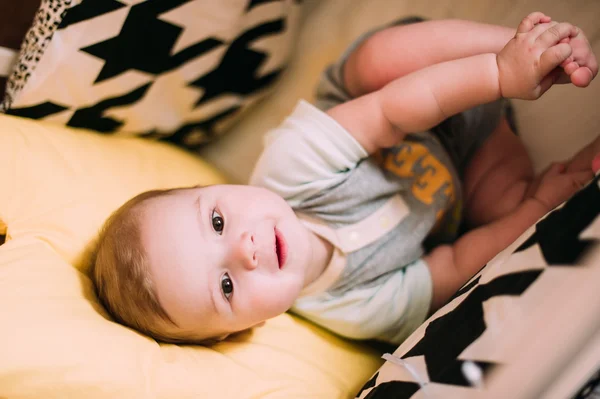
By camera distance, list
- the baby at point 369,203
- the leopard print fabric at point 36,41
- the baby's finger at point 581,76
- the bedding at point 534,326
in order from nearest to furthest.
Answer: the bedding at point 534,326, the baby's finger at point 581,76, the baby at point 369,203, the leopard print fabric at point 36,41

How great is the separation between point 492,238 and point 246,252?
1.31 feet

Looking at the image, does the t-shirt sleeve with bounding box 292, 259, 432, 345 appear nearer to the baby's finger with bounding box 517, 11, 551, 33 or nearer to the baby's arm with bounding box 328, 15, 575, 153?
the baby's arm with bounding box 328, 15, 575, 153

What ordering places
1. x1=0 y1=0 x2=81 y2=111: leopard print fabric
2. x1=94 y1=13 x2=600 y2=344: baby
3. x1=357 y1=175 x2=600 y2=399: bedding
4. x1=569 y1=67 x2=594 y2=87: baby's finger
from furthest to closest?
x1=0 y1=0 x2=81 y2=111: leopard print fabric → x1=94 y1=13 x2=600 y2=344: baby → x1=569 y1=67 x2=594 y2=87: baby's finger → x1=357 y1=175 x2=600 y2=399: bedding

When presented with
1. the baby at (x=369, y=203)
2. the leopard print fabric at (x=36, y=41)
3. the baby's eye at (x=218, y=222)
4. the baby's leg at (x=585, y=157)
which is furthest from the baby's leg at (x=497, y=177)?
the leopard print fabric at (x=36, y=41)

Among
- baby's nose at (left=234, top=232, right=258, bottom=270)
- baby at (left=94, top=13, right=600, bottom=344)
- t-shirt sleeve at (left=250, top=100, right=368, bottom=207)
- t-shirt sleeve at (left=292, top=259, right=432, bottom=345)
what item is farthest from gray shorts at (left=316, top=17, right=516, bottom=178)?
baby's nose at (left=234, top=232, right=258, bottom=270)

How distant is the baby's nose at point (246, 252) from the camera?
2.33 ft

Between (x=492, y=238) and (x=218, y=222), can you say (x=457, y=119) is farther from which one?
(x=218, y=222)

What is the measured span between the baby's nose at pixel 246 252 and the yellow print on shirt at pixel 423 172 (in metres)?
0.30

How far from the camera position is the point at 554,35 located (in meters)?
0.62

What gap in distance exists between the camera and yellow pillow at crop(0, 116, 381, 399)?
616mm

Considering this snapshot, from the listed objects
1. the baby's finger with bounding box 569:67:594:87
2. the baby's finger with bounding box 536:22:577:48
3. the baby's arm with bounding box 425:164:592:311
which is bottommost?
the baby's arm with bounding box 425:164:592:311

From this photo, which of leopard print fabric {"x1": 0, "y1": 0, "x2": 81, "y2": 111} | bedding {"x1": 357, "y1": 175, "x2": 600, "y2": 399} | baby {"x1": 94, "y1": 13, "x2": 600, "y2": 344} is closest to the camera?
bedding {"x1": 357, "y1": 175, "x2": 600, "y2": 399}

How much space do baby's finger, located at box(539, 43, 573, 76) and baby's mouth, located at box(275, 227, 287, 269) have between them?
1.35ft

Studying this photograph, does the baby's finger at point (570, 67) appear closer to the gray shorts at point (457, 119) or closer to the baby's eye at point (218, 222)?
the gray shorts at point (457, 119)
